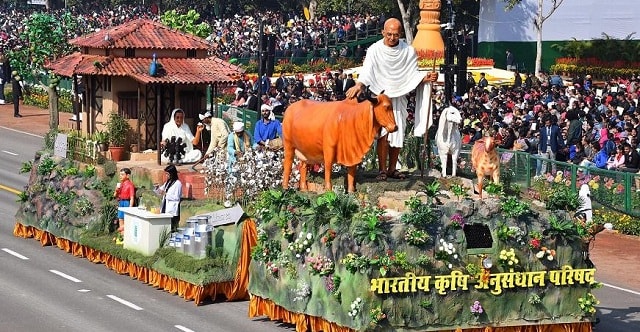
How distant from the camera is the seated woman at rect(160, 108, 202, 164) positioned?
2928 centimetres

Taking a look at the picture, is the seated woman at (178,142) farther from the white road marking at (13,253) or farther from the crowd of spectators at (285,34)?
the crowd of spectators at (285,34)

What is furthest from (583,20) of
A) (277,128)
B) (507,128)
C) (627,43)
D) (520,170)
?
(277,128)

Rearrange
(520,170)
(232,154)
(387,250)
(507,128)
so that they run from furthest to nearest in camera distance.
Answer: (507,128)
(520,170)
(232,154)
(387,250)

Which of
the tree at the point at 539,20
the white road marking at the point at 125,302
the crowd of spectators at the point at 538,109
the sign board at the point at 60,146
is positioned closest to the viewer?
the white road marking at the point at 125,302

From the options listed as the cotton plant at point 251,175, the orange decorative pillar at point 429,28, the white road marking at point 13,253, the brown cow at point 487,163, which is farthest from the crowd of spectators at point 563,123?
the orange decorative pillar at point 429,28

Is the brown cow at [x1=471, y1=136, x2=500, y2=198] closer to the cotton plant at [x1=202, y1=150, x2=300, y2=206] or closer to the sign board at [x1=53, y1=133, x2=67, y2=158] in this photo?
the cotton plant at [x1=202, y1=150, x2=300, y2=206]

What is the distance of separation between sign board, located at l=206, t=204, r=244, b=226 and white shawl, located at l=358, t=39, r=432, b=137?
311 cm

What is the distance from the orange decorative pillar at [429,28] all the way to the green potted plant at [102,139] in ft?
94.5

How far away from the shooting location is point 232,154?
Result: 27031 mm

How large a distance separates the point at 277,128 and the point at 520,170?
22.0 feet

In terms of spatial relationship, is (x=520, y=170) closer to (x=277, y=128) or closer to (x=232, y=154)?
(x=277, y=128)

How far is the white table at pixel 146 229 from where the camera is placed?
25422 millimetres

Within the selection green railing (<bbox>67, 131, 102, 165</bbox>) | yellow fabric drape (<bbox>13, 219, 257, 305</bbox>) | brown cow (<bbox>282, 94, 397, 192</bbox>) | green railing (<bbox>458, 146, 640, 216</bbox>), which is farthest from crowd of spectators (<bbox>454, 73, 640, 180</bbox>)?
green railing (<bbox>67, 131, 102, 165</bbox>)

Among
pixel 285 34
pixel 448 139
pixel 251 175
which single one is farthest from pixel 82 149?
pixel 285 34
